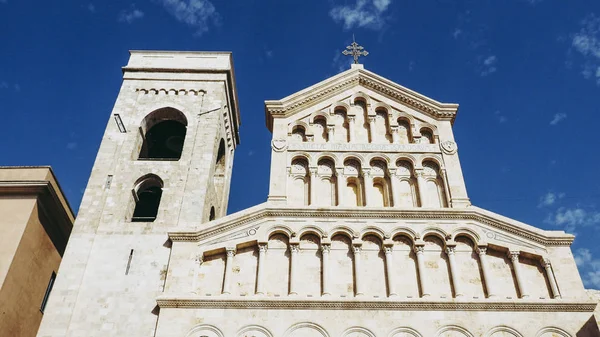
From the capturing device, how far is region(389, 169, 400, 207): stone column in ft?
63.5

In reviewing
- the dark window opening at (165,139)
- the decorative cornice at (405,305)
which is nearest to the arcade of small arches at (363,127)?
the dark window opening at (165,139)

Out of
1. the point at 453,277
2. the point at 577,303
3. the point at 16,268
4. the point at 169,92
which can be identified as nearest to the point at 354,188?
the point at 453,277

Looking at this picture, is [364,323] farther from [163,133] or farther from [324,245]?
[163,133]

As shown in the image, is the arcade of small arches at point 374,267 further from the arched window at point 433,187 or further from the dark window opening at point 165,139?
the dark window opening at point 165,139

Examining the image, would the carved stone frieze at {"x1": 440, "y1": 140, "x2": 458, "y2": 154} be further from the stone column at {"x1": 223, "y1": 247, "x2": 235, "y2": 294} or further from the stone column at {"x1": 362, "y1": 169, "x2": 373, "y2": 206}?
the stone column at {"x1": 223, "y1": 247, "x2": 235, "y2": 294}

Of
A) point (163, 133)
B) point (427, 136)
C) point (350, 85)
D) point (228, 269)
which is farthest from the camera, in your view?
point (163, 133)

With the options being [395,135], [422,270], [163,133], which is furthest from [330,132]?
[163,133]

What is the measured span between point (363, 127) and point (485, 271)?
739 cm

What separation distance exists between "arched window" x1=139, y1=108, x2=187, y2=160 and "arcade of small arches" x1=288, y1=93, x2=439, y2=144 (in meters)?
5.81

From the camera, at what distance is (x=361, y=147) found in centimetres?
2086

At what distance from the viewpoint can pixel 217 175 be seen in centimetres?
2691

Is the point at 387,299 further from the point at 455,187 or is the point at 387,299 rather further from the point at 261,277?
the point at 455,187

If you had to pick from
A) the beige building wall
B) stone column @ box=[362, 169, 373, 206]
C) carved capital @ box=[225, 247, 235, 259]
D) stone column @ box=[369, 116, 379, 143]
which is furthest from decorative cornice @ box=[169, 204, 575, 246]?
the beige building wall

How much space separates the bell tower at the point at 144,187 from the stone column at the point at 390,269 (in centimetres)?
662
